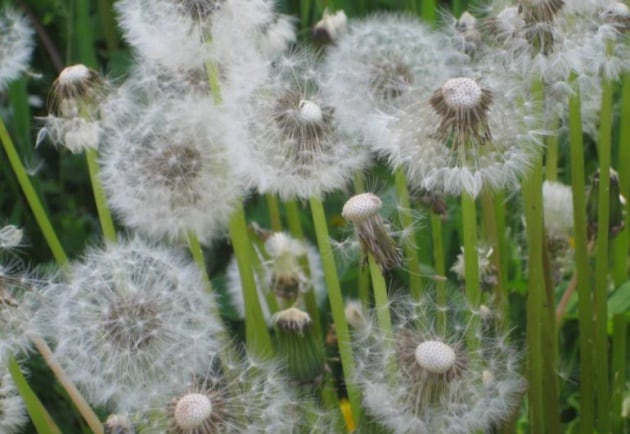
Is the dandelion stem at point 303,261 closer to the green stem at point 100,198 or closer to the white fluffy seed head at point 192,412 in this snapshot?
the green stem at point 100,198

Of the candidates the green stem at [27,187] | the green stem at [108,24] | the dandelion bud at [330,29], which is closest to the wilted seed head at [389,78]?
the dandelion bud at [330,29]

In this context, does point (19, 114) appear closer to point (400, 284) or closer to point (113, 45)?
point (113, 45)

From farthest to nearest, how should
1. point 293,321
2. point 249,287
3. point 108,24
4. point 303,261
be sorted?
1. point 108,24
2. point 303,261
3. point 249,287
4. point 293,321

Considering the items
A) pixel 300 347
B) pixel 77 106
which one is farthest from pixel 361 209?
pixel 77 106

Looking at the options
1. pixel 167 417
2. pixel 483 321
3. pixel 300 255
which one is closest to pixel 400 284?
pixel 300 255

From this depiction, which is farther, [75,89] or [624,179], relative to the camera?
[624,179]

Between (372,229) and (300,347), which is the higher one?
(372,229)

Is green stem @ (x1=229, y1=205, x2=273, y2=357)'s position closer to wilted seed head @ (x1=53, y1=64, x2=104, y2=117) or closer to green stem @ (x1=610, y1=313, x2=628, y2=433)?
wilted seed head @ (x1=53, y1=64, x2=104, y2=117)

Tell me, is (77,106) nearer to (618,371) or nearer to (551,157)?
(551,157)

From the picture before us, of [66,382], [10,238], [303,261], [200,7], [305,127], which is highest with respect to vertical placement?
[200,7]
